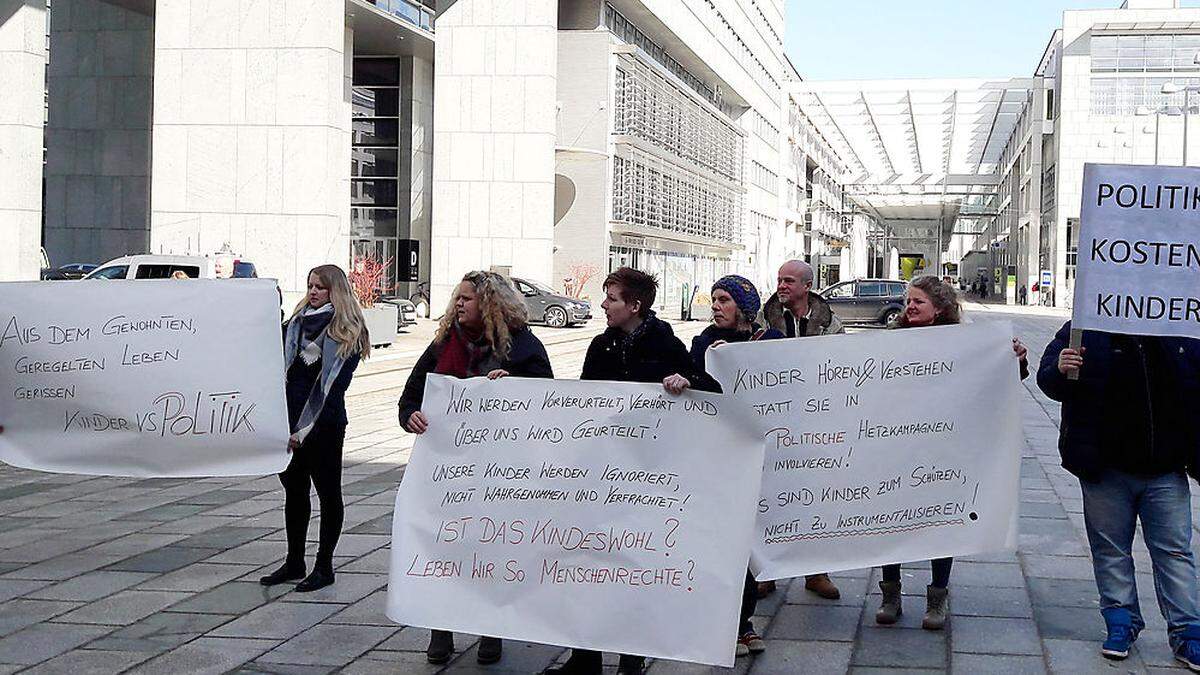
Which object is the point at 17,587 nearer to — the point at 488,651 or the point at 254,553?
the point at 254,553

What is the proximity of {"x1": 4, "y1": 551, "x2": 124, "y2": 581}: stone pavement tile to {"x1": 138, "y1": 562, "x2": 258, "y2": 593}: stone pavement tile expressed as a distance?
53 centimetres

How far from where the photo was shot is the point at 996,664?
586cm

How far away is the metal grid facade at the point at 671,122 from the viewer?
49.7 meters

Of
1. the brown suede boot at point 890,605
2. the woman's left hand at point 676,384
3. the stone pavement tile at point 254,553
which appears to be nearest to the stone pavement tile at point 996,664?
the brown suede boot at point 890,605

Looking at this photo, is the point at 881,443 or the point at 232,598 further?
the point at 232,598

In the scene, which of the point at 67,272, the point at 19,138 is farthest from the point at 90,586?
the point at 67,272

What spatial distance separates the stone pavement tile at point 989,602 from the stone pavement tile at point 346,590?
3131 millimetres

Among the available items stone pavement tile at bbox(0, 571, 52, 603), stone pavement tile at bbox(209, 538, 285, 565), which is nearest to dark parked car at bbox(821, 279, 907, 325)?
stone pavement tile at bbox(209, 538, 285, 565)

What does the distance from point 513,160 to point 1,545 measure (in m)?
34.7

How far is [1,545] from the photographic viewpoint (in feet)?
27.6

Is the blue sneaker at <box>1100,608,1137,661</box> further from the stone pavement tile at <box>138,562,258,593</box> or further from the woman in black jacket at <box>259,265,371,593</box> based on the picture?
the stone pavement tile at <box>138,562,258,593</box>

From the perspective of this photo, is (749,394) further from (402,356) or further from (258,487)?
(402,356)

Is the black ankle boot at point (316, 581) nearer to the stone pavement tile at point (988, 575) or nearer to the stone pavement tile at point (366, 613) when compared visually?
the stone pavement tile at point (366, 613)

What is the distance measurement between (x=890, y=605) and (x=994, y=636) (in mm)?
534
